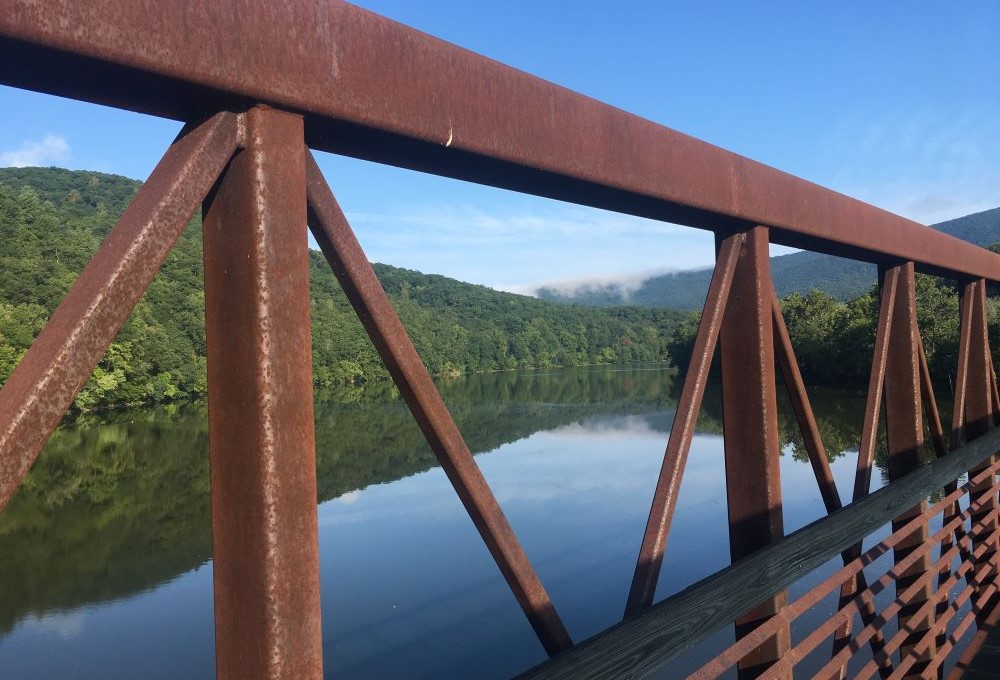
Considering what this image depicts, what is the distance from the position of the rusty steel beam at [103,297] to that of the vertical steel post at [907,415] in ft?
6.67

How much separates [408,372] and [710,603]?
0.55 meters

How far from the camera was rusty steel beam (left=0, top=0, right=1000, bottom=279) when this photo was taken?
63cm

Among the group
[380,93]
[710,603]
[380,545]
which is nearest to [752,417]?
[710,603]

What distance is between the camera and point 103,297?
2.05 ft

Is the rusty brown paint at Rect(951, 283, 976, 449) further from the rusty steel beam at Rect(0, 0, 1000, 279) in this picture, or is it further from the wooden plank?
the rusty steel beam at Rect(0, 0, 1000, 279)

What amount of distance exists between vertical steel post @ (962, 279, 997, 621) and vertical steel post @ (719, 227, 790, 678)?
1.67 metres

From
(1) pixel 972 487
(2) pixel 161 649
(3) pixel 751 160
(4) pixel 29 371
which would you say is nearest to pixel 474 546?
(2) pixel 161 649

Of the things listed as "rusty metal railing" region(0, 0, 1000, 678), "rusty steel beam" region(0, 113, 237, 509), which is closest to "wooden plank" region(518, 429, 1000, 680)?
"rusty metal railing" region(0, 0, 1000, 678)

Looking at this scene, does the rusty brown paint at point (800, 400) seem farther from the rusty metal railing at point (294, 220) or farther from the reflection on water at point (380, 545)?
the reflection on water at point (380, 545)

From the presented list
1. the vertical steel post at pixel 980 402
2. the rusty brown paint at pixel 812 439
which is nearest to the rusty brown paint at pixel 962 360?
the vertical steel post at pixel 980 402

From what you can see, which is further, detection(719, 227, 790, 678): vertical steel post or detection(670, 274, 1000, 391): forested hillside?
detection(670, 274, 1000, 391): forested hillside

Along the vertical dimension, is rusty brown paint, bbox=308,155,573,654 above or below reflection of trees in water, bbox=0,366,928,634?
above

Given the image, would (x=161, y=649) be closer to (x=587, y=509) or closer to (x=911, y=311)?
(x=587, y=509)

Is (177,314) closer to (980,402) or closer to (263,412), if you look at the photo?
(980,402)
